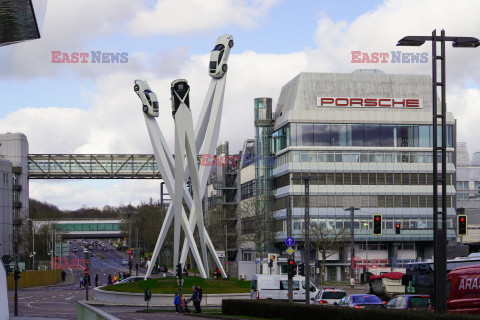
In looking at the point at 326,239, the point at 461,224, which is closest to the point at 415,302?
the point at 461,224

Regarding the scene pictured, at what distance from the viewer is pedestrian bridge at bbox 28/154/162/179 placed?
456ft

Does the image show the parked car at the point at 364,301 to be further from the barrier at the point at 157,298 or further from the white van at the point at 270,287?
the barrier at the point at 157,298

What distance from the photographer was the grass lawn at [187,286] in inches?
2338

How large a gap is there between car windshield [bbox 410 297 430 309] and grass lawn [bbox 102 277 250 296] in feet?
87.5

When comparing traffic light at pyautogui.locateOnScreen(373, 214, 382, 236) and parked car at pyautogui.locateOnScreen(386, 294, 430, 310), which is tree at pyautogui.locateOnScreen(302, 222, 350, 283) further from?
parked car at pyautogui.locateOnScreen(386, 294, 430, 310)

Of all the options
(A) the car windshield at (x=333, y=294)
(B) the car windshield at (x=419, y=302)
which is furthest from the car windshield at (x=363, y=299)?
(A) the car windshield at (x=333, y=294)

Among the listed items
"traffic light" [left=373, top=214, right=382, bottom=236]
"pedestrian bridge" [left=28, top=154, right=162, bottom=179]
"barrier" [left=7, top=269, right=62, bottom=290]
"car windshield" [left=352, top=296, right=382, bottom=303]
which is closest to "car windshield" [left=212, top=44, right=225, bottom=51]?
"traffic light" [left=373, top=214, right=382, bottom=236]

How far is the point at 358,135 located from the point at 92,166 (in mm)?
60628

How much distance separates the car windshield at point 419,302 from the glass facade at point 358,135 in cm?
6545

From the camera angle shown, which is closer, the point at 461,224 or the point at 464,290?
the point at 464,290

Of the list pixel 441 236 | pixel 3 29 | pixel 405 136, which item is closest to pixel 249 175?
pixel 405 136

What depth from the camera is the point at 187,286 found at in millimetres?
60719

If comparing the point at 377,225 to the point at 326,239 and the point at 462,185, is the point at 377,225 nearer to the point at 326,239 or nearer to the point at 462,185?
the point at 326,239

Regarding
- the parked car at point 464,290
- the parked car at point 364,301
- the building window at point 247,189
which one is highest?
the building window at point 247,189
